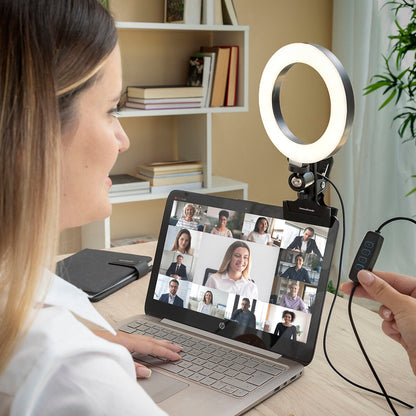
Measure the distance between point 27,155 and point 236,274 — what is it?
60 centimetres

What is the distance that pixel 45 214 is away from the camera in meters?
0.60

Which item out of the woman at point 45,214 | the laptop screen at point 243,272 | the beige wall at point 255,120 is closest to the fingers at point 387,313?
the laptop screen at point 243,272

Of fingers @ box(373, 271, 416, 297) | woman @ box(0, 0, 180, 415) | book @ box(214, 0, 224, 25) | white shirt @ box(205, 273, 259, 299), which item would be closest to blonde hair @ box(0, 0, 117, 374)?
woman @ box(0, 0, 180, 415)

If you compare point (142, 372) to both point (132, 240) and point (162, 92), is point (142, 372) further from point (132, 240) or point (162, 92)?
point (132, 240)

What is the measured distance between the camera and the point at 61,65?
2.10ft

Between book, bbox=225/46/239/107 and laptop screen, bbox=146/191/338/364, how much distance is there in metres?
1.64

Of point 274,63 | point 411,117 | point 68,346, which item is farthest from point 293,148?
point 411,117

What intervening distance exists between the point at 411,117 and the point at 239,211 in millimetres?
1651

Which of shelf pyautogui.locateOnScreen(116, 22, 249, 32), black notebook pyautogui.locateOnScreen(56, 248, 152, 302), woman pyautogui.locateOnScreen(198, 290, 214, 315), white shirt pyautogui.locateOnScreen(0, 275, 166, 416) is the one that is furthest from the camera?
shelf pyautogui.locateOnScreen(116, 22, 249, 32)

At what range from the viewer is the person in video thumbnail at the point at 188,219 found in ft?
3.94

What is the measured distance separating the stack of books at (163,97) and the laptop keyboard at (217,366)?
1625mm

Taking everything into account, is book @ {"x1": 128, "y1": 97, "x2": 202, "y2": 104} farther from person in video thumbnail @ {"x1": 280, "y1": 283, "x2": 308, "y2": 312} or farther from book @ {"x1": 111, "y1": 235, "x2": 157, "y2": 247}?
person in video thumbnail @ {"x1": 280, "y1": 283, "x2": 308, "y2": 312}

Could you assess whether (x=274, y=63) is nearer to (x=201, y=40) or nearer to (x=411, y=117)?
(x=411, y=117)

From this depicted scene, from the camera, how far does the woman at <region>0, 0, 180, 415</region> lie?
536 mm
